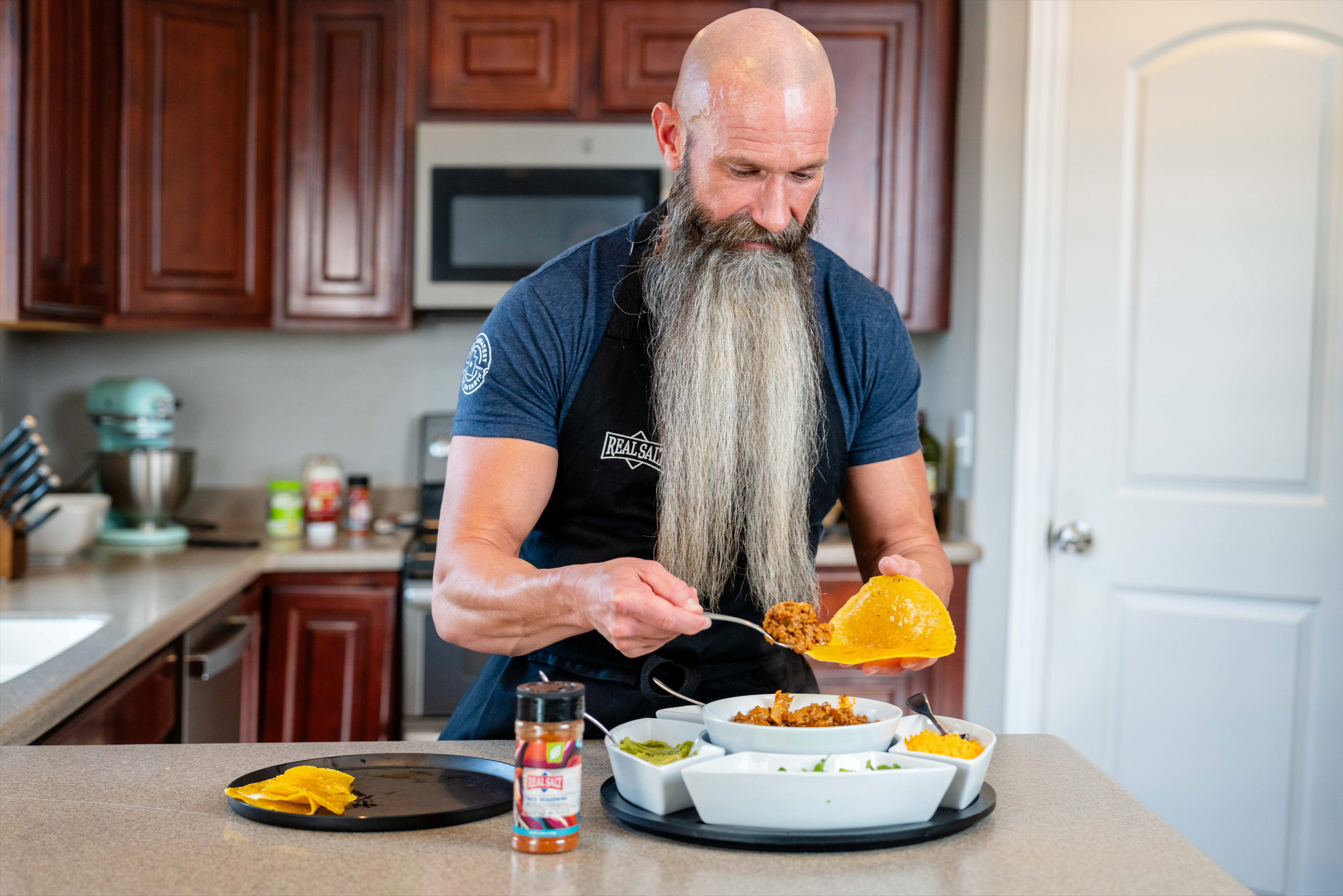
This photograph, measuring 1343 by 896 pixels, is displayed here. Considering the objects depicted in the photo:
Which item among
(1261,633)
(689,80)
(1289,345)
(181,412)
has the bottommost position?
(1261,633)

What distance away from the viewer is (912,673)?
286cm

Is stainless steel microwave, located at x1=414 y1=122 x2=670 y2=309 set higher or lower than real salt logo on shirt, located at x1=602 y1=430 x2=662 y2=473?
higher

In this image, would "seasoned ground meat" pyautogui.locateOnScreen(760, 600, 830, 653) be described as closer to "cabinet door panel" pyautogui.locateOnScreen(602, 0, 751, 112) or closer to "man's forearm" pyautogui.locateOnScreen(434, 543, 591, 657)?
"man's forearm" pyautogui.locateOnScreen(434, 543, 591, 657)

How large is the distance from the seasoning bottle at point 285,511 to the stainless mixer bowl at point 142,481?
25 centimetres

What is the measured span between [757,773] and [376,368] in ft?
8.95

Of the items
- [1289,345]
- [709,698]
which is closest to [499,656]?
[709,698]

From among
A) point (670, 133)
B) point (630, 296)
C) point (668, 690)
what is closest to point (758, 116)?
point (670, 133)

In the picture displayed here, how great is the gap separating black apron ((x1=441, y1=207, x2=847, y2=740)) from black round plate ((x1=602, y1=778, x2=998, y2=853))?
443mm

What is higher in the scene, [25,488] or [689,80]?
[689,80]

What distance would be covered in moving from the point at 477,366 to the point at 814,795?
28.3 inches

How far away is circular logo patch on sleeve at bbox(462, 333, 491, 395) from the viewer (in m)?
1.42

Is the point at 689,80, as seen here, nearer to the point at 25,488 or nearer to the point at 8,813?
the point at 8,813

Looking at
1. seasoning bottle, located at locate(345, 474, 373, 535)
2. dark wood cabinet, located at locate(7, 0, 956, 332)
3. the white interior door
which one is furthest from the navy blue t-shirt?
seasoning bottle, located at locate(345, 474, 373, 535)

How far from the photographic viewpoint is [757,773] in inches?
36.7
